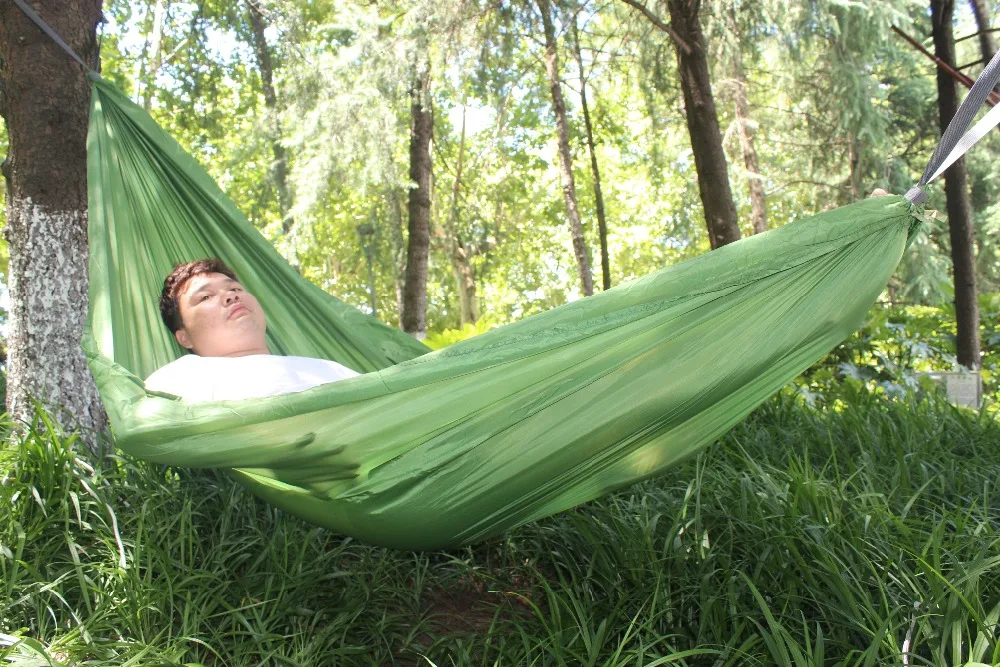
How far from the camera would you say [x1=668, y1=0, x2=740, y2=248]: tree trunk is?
3.50 m

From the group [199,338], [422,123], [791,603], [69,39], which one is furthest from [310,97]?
[791,603]

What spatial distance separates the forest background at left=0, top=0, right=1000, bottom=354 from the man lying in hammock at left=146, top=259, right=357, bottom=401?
2322 millimetres

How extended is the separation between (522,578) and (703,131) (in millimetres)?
2392

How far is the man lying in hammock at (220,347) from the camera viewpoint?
1.81 meters

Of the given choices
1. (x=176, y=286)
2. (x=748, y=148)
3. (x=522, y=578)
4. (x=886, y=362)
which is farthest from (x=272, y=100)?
(x=522, y=578)

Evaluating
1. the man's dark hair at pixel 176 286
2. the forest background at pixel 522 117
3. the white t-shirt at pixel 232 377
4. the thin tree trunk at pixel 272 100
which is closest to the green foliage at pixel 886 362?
the forest background at pixel 522 117

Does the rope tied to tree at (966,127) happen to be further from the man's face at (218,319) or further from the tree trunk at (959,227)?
the tree trunk at (959,227)

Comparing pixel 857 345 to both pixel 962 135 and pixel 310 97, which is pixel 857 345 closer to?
pixel 962 135

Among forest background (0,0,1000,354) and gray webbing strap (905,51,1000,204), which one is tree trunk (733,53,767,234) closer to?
forest background (0,0,1000,354)

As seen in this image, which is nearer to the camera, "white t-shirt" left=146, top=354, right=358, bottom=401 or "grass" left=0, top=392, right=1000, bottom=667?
"grass" left=0, top=392, right=1000, bottom=667

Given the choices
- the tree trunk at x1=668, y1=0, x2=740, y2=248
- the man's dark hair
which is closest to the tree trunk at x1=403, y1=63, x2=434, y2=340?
the tree trunk at x1=668, y1=0, x2=740, y2=248

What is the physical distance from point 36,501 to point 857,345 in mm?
3468

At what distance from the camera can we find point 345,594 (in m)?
1.68

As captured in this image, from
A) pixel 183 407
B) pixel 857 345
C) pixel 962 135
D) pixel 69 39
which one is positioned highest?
pixel 69 39
